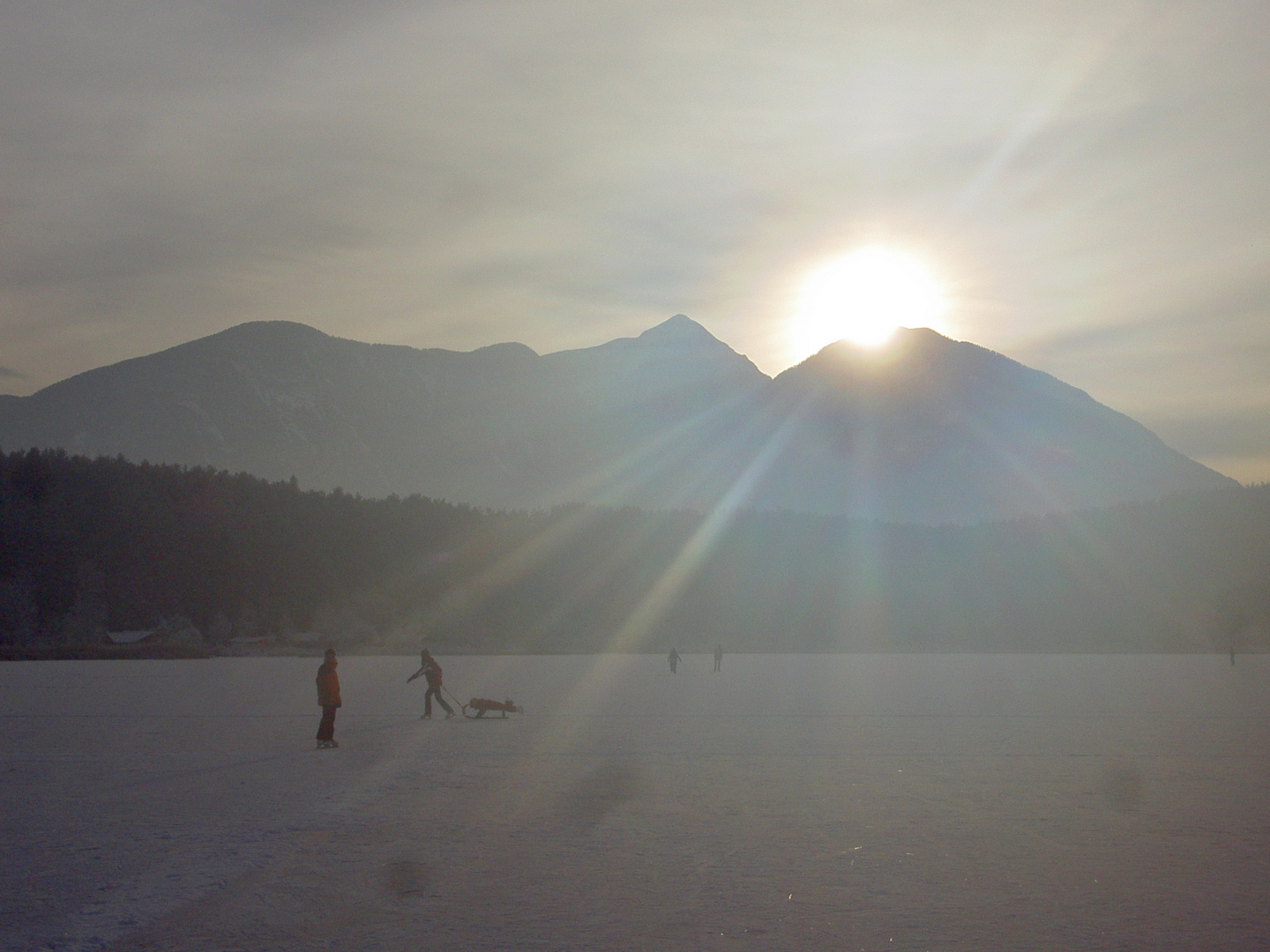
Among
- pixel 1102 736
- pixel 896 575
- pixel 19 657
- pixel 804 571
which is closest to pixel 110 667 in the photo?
pixel 19 657

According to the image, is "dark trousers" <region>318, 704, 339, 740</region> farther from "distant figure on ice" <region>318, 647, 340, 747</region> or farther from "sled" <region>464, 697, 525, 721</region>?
"sled" <region>464, 697, 525, 721</region>

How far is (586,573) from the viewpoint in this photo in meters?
94.4

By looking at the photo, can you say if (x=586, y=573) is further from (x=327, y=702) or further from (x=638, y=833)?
(x=638, y=833)

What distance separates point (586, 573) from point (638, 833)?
85.1m

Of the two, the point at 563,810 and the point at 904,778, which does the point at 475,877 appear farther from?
the point at 904,778

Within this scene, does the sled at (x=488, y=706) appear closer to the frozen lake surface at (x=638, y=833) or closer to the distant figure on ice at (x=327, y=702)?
the frozen lake surface at (x=638, y=833)

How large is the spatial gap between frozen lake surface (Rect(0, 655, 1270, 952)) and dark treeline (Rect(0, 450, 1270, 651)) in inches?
2274

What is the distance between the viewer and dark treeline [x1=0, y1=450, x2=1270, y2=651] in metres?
76.2

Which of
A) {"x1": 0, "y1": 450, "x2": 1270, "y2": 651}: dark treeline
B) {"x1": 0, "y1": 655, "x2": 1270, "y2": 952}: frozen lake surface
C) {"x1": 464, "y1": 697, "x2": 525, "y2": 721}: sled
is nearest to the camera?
{"x1": 0, "y1": 655, "x2": 1270, "y2": 952}: frozen lake surface

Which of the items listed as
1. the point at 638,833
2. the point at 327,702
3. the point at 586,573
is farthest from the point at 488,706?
the point at 586,573

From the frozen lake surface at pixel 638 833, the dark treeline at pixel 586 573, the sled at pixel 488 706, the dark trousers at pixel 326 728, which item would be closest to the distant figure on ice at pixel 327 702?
the dark trousers at pixel 326 728

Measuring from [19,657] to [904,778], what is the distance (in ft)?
173

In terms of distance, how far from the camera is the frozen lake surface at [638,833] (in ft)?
21.9

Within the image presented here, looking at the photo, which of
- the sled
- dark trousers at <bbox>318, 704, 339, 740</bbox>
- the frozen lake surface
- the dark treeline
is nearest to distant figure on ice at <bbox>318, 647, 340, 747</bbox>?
dark trousers at <bbox>318, 704, 339, 740</bbox>
